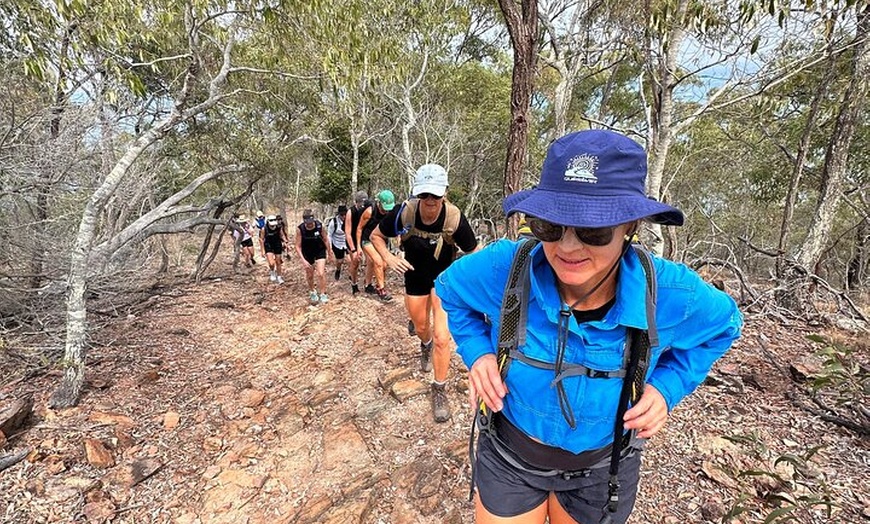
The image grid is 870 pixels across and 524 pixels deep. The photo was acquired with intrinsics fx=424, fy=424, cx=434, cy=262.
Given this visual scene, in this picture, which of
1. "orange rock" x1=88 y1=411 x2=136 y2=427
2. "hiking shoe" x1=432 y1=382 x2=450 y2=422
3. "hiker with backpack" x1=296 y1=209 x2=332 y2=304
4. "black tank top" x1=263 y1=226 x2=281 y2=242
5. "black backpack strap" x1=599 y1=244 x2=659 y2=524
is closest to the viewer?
"black backpack strap" x1=599 y1=244 x2=659 y2=524

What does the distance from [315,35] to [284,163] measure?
5.25 m

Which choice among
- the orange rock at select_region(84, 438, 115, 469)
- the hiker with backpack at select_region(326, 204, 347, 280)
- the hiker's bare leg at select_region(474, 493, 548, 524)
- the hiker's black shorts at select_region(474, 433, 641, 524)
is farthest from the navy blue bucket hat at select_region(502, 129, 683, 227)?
the hiker with backpack at select_region(326, 204, 347, 280)

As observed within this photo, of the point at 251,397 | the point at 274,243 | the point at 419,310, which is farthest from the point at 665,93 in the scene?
the point at 274,243

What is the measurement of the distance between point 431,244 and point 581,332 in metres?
2.20

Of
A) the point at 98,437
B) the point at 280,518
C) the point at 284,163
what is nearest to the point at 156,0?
the point at 98,437

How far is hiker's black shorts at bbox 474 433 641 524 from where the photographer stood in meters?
1.46

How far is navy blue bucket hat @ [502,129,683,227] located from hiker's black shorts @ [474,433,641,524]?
900 millimetres

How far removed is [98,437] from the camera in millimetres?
3340

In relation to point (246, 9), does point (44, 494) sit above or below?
below

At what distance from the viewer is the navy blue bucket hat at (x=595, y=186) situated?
3.45 feet

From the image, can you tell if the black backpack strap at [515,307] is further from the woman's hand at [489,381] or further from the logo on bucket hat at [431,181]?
the logo on bucket hat at [431,181]

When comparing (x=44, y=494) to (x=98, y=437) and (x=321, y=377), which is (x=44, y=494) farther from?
(x=321, y=377)

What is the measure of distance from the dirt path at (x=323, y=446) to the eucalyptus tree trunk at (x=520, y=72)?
2152 mm

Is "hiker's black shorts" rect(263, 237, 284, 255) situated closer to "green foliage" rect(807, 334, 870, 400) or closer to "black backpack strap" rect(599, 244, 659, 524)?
"green foliage" rect(807, 334, 870, 400)
